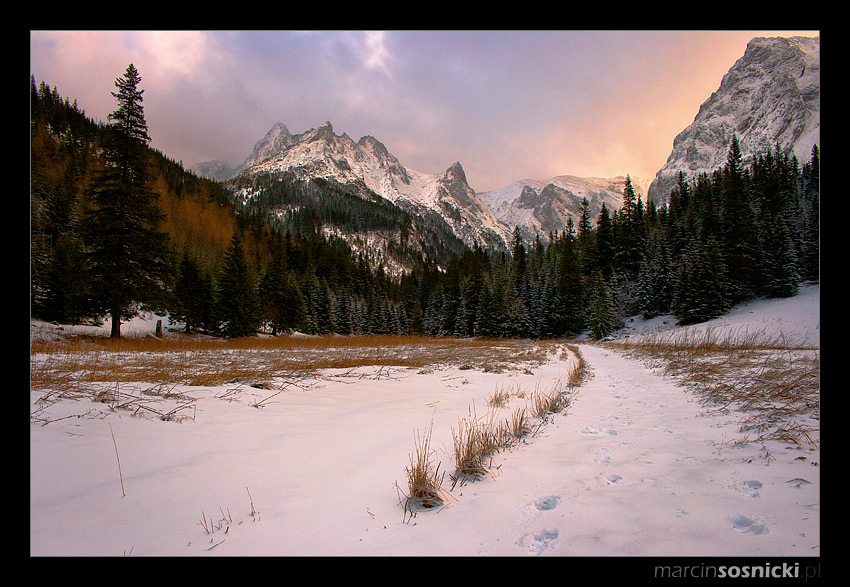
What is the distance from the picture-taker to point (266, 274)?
50500mm

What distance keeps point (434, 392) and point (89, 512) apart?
213 inches

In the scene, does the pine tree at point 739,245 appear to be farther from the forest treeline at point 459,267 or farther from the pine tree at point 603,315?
the pine tree at point 603,315

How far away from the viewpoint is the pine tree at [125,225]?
19.5 m

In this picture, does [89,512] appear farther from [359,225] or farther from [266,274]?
[359,225]

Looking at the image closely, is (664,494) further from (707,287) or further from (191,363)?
(707,287)

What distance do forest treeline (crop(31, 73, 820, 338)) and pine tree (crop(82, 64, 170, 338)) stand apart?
0.60m

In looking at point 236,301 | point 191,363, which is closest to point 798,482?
point 191,363

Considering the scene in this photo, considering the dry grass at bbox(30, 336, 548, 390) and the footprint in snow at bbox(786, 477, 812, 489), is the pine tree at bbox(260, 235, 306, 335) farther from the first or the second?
the footprint in snow at bbox(786, 477, 812, 489)

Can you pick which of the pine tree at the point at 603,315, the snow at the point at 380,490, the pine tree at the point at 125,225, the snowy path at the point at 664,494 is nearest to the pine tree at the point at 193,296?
the pine tree at the point at 125,225

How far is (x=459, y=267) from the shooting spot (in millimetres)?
81750

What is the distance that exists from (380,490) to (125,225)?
26615mm

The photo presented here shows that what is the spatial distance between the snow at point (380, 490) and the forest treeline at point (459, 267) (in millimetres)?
21191
